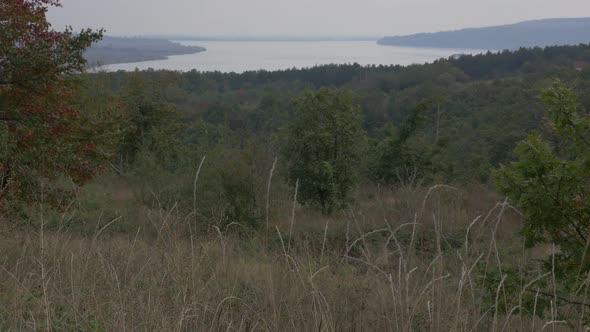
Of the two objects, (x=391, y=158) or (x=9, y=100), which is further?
(x=391, y=158)

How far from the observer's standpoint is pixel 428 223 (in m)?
9.91

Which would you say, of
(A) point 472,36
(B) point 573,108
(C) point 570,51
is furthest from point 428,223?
(A) point 472,36

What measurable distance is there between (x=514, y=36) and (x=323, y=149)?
141719 mm

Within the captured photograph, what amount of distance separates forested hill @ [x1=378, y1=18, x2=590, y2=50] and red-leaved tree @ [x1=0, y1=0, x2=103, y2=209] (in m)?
123

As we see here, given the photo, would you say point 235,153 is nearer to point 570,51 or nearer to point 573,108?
point 573,108

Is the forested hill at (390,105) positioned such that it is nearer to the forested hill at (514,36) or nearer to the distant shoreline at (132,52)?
the distant shoreline at (132,52)

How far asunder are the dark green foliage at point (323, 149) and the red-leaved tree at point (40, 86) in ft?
27.7

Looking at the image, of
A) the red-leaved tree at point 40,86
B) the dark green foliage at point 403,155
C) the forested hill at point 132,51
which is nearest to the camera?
the red-leaved tree at point 40,86

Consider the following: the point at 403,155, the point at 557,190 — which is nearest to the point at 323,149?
the point at 403,155

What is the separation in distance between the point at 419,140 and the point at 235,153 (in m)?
13.5

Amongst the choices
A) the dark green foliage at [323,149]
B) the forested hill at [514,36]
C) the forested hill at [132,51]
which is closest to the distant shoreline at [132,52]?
the forested hill at [132,51]

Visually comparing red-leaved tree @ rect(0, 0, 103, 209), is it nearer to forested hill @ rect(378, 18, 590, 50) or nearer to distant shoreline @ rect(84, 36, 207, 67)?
distant shoreline @ rect(84, 36, 207, 67)

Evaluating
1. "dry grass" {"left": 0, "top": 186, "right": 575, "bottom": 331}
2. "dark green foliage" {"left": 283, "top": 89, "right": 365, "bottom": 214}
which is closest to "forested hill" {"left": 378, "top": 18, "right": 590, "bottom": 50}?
"dark green foliage" {"left": 283, "top": 89, "right": 365, "bottom": 214}

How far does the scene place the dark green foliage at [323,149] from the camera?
1608 cm
